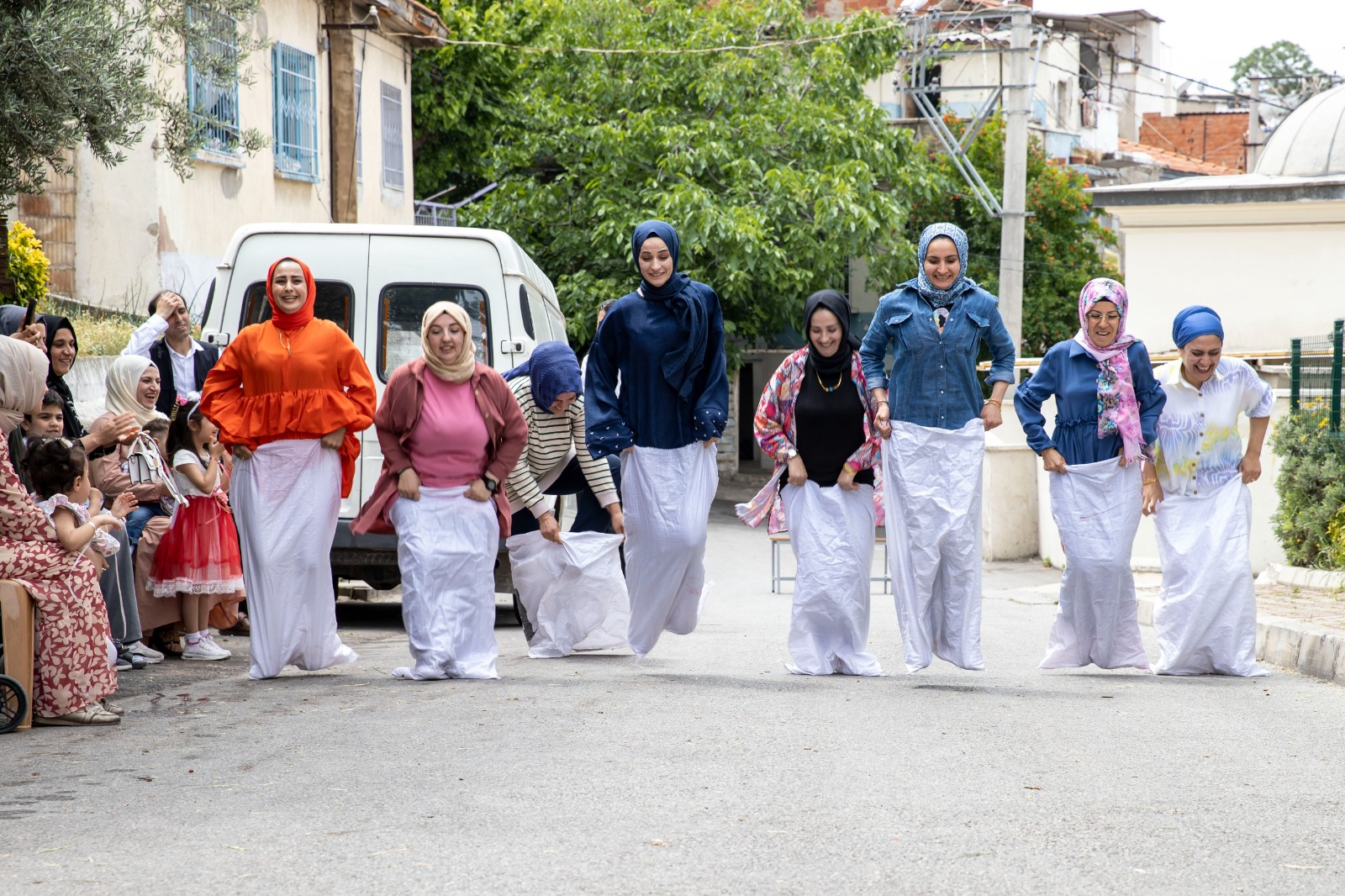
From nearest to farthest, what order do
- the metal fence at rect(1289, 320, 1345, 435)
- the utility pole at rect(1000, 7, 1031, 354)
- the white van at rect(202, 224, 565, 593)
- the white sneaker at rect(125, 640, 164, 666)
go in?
the white sneaker at rect(125, 640, 164, 666) < the white van at rect(202, 224, 565, 593) < the metal fence at rect(1289, 320, 1345, 435) < the utility pole at rect(1000, 7, 1031, 354)

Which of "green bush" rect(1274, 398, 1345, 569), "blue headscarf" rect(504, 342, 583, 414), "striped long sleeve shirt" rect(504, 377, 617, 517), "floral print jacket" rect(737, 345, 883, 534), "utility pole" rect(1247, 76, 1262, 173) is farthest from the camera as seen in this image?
"utility pole" rect(1247, 76, 1262, 173)

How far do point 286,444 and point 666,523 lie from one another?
6.13ft

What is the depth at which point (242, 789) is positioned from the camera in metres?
5.13

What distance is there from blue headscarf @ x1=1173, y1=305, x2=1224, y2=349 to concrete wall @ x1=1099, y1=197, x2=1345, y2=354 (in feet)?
49.0

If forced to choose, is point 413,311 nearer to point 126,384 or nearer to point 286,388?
point 126,384

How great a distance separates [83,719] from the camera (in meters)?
6.48

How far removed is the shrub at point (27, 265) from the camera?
12.9m

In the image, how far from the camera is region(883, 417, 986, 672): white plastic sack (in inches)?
305

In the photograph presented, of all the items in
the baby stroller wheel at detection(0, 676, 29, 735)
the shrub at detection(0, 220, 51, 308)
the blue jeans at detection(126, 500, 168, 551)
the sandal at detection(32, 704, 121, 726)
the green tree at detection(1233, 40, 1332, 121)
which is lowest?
the sandal at detection(32, 704, 121, 726)

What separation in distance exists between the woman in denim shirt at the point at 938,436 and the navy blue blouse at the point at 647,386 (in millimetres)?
792

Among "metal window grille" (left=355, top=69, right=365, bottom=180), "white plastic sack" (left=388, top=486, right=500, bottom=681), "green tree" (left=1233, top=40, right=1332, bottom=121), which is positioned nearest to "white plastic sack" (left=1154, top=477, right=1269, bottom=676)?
"white plastic sack" (left=388, top=486, right=500, bottom=681)

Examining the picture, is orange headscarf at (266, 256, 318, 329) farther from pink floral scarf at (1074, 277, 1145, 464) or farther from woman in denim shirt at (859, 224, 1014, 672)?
pink floral scarf at (1074, 277, 1145, 464)

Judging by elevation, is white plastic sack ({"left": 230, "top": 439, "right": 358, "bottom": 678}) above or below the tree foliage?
below

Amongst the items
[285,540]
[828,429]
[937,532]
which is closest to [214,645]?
[285,540]
